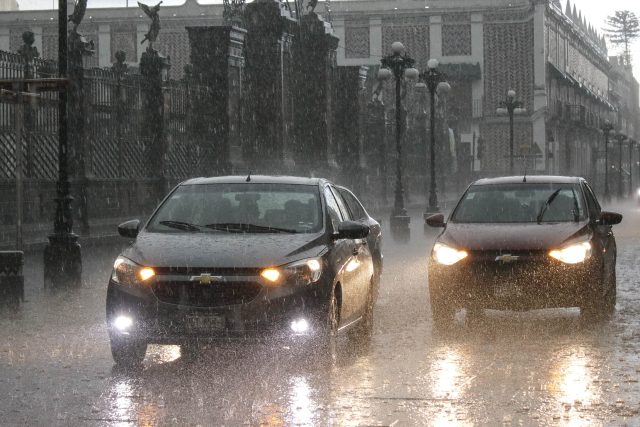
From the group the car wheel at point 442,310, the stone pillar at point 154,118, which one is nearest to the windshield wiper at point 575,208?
the car wheel at point 442,310

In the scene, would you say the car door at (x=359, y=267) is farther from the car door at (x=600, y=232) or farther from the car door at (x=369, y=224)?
the car door at (x=600, y=232)

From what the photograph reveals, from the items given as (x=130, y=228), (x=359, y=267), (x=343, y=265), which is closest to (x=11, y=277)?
(x=130, y=228)

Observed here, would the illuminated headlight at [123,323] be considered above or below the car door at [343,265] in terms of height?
below

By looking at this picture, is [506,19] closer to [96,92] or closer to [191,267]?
[96,92]

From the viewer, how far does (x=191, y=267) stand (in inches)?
361

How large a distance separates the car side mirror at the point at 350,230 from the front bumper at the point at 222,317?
3.27ft

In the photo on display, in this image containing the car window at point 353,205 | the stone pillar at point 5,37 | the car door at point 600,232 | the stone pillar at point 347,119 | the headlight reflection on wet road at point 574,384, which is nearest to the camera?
the headlight reflection on wet road at point 574,384

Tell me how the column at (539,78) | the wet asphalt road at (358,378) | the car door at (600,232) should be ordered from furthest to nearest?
the column at (539,78)
the car door at (600,232)
the wet asphalt road at (358,378)

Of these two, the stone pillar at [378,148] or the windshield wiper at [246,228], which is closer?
the windshield wiper at [246,228]

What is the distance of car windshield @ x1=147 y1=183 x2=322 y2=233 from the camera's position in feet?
33.6

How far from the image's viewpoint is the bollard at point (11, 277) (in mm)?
14344

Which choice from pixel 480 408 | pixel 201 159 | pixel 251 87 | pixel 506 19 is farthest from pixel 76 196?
pixel 506 19

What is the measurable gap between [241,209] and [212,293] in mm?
1536

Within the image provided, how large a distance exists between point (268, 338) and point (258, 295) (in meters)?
0.32
